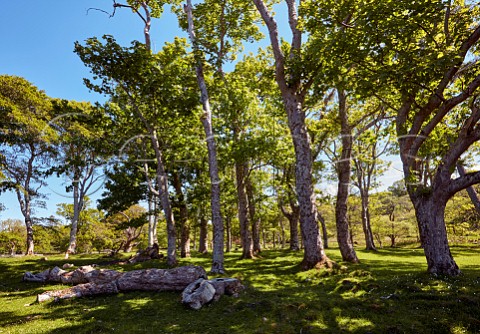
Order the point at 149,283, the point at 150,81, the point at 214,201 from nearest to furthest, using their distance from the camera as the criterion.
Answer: the point at 149,283 < the point at 214,201 < the point at 150,81

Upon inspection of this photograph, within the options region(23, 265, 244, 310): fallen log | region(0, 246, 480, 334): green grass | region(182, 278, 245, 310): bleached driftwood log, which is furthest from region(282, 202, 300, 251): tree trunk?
region(182, 278, 245, 310): bleached driftwood log

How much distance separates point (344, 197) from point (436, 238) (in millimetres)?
7704

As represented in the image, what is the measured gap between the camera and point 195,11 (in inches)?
833

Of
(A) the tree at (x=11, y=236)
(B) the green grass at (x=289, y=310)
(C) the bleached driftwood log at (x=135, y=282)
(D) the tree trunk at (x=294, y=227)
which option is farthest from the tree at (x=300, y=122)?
(A) the tree at (x=11, y=236)

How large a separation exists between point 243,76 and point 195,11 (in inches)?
270

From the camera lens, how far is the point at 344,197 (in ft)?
64.0

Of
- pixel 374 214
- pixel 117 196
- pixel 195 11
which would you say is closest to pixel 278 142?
pixel 195 11

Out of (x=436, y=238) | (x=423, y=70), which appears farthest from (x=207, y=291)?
(x=423, y=70)

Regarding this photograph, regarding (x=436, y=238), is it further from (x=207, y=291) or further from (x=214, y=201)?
(x=214, y=201)

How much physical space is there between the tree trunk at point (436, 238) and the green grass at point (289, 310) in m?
0.57

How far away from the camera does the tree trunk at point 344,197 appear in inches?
755

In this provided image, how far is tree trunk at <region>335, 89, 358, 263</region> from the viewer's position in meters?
19.2

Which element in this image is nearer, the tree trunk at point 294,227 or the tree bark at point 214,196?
the tree bark at point 214,196

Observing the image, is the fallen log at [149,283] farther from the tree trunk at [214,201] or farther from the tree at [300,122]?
the tree at [300,122]
